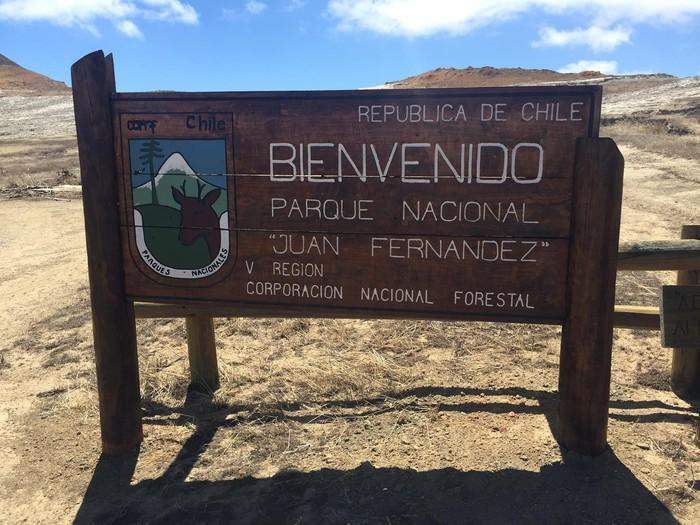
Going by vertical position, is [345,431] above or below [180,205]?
below

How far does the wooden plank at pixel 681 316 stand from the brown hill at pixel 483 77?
6500 cm

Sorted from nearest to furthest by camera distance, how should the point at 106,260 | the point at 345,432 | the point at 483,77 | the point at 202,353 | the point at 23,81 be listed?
the point at 106,260 → the point at 345,432 → the point at 202,353 → the point at 483,77 → the point at 23,81

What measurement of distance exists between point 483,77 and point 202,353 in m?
72.5

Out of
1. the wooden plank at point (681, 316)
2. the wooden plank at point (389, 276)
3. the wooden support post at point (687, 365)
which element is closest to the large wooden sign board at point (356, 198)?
the wooden plank at point (389, 276)

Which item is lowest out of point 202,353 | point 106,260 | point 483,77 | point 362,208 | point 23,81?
point 202,353

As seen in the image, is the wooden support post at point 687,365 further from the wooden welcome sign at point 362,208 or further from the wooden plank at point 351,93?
the wooden plank at point 351,93

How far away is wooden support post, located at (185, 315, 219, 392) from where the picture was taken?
4.55m

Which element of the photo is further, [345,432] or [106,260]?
[345,432]

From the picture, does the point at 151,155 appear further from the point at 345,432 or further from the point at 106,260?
the point at 345,432

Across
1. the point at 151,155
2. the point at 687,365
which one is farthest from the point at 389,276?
the point at 687,365

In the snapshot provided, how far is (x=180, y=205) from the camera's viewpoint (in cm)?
340

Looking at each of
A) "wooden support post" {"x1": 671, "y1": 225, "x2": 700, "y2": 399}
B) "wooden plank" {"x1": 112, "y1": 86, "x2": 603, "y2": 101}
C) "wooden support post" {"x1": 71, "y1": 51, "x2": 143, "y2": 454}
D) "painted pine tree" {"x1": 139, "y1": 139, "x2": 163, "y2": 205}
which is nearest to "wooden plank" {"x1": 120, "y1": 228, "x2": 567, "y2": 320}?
"wooden support post" {"x1": 71, "y1": 51, "x2": 143, "y2": 454}

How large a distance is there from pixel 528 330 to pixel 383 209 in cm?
278

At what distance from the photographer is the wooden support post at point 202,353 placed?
4.55 meters
